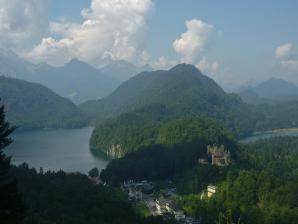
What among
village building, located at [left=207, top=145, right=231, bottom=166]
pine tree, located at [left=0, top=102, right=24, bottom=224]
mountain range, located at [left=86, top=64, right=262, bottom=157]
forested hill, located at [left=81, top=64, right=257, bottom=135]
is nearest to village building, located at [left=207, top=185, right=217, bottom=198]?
village building, located at [left=207, top=145, right=231, bottom=166]

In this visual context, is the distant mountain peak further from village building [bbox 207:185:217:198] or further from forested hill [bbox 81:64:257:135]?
village building [bbox 207:185:217:198]

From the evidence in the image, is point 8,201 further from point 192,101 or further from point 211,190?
point 192,101

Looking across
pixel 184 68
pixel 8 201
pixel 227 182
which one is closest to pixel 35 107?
pixel 184 68

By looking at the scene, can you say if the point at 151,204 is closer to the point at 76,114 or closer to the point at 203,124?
the point at 203,124

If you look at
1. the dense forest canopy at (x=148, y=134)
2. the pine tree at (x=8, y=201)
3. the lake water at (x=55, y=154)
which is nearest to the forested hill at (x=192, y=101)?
the dense forest canopy at (x=148, y=134)

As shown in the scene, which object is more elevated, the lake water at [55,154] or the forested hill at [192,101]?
the forested hill at [192,101]

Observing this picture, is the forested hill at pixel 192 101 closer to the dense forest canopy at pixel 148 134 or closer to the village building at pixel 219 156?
the dense forest canopy at pixel 148 134
